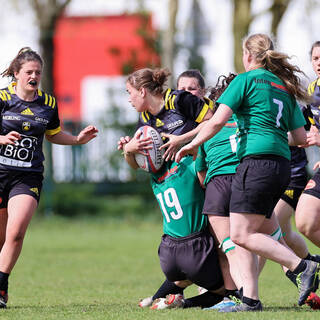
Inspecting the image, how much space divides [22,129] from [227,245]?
2.09 meters

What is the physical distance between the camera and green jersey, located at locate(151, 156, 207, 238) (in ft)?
20.6

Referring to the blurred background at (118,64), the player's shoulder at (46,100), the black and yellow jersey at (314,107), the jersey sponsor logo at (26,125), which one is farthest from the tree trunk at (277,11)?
the jersey sponsor logo at (26,125)

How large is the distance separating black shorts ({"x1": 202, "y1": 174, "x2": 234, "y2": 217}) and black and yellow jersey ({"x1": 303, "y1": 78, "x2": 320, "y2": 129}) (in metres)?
1.26

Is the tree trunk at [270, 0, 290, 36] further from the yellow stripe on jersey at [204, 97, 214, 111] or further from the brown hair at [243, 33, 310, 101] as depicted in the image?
the brown hair at [243, 33, 310, 101]

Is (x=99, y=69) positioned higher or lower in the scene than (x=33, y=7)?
lower

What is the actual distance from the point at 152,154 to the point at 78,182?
553 inches

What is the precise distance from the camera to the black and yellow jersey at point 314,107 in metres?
6.86

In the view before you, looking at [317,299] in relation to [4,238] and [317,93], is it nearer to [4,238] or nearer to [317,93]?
[317,93]

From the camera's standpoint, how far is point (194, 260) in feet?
20.1

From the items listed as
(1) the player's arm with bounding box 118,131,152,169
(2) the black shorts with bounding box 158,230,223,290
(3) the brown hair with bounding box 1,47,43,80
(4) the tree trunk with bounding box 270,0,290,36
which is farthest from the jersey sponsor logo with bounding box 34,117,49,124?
(4) the tree trunk with bounding box 270,0,290,36

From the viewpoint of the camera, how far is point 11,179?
664 cm

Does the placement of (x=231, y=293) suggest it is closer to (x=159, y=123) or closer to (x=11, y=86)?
(x=159, y=123)

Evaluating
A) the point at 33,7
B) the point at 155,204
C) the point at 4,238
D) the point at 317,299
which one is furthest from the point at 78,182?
the point at 317,299

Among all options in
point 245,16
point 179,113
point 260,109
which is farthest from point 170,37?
point 260,109
